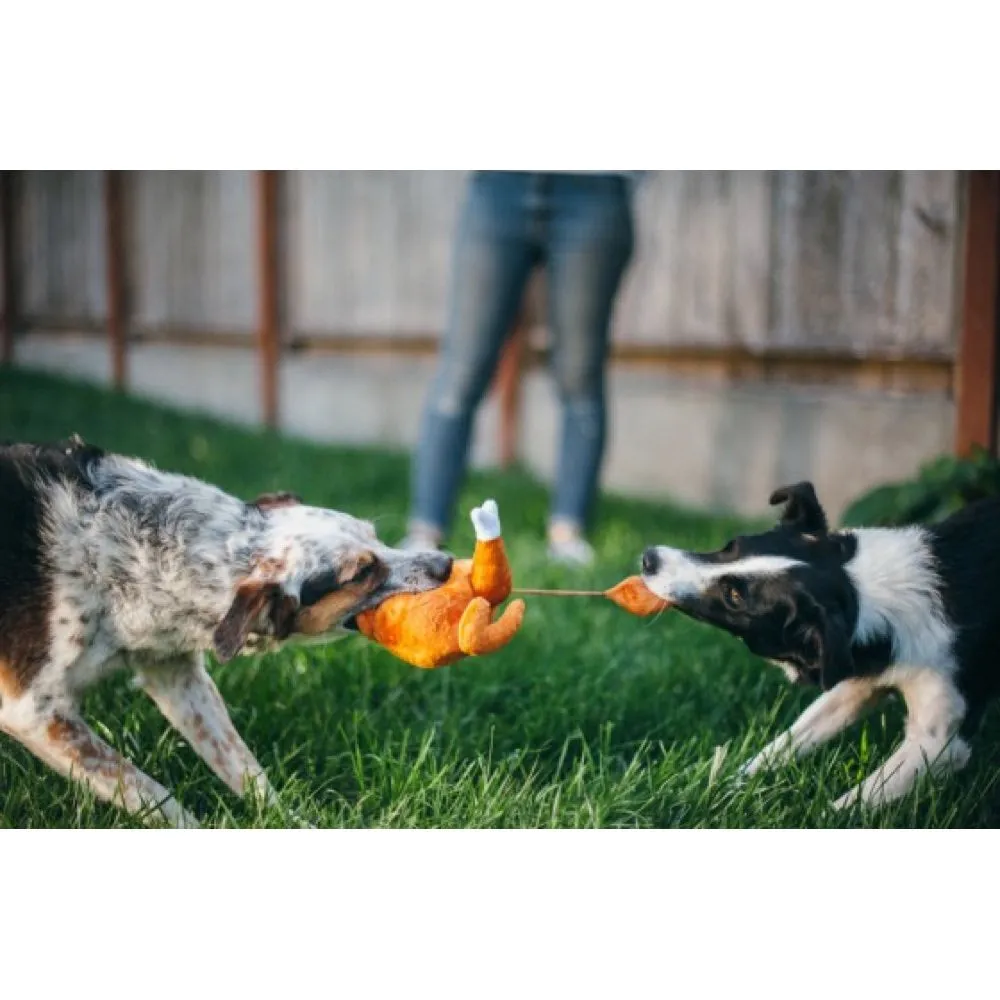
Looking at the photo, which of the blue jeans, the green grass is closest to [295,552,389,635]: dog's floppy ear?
the green grass

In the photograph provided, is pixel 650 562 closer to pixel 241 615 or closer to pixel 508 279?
pixel 241 615

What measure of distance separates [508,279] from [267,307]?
1679 millimetres

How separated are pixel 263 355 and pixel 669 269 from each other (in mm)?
1841

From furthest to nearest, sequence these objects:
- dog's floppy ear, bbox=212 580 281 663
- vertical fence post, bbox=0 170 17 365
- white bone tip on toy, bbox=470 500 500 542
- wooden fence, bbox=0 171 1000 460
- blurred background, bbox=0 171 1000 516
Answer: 1. blurred background, bbox=0 171 1000 516
2. wooden fence, bbox=0 171 1000 460
3. vertical fence post, bbox=0 170 17 365
4. white bone tip on toy, bbox=470 500 500 542
5. dog's floppy ear, bbox=212 580 281 663

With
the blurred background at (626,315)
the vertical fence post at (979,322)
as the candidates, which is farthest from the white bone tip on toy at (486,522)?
the vertical fence post at (979,322)

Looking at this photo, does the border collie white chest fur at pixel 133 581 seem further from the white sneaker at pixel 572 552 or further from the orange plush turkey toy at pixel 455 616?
the white sneaker at pixel 572 552

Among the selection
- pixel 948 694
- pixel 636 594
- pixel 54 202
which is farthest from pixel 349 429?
pixel 948 694

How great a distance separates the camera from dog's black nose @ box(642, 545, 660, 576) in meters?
2.55

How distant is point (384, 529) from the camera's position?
4301mm

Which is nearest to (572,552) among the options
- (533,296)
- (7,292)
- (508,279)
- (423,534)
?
(423,534)

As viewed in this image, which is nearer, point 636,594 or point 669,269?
point 636,594

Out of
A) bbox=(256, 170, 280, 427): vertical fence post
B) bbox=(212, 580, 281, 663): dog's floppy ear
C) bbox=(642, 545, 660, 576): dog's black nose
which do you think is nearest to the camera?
bbox=(212, 580, 281, 663): dog's floppy ear

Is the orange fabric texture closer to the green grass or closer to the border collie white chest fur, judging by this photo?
the green grass

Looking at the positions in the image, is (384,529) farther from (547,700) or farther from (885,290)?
(885,290)
